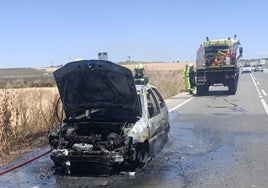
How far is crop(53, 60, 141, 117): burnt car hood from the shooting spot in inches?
303

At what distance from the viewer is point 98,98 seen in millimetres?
8352

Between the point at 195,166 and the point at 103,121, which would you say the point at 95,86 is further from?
the point at 195,166

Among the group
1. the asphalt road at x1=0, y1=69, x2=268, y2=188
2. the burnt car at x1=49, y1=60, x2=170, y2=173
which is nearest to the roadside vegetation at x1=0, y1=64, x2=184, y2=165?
the asphalt road at x1=0, y1=69, x2=268, y2=188

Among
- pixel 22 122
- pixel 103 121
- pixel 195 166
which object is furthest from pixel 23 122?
pixel 195 166

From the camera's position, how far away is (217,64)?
87.1 ft

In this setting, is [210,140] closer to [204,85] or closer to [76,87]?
[76,87]

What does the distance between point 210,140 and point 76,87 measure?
3.93 meters

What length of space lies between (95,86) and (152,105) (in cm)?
138

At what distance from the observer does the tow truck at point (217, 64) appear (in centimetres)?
2645

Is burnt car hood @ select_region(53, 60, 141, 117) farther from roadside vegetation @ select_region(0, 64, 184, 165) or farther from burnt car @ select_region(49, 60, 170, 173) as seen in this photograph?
roadside vegetation @ select_region(0, 64, 184, 165)

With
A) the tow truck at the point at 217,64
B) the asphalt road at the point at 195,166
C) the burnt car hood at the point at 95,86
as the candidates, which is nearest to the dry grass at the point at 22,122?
the asphalt road at the point at 195,166

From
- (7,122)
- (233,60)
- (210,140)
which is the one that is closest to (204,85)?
(233,60)

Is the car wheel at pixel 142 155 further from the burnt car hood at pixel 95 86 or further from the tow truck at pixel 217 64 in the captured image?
the tow truck at pixel 217 64

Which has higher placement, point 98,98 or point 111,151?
point 98,98
